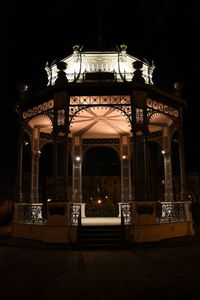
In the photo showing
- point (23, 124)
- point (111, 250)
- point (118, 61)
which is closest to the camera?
point (111, 250)

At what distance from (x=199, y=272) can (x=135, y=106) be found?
685 centimetres

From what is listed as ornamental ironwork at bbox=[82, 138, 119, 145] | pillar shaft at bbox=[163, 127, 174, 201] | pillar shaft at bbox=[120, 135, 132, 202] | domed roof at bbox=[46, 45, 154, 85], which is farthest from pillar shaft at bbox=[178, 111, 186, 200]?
ornamental ironwork at bbox=[82, 138, 119, 145]

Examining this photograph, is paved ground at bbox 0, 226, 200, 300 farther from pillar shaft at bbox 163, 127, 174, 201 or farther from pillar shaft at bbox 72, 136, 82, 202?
pillar shaft at bbox 72, 136, 82, 202

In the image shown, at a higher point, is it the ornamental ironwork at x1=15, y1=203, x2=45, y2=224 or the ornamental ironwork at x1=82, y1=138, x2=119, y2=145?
the ornamental ironwork at x1=82, y1=138, x2=119, y2=145

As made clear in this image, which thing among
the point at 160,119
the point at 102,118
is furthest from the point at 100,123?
the point at 160,119

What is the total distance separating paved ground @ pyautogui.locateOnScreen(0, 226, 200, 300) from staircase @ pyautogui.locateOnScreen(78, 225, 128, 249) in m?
0.53

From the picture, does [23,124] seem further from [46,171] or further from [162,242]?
[46,171]

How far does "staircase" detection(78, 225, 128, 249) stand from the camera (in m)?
10.6

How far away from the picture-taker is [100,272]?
6.98m

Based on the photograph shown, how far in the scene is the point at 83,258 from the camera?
8.78 meters

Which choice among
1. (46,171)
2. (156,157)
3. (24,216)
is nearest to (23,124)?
(24,216)

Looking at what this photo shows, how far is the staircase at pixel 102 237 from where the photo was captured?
1062 cm

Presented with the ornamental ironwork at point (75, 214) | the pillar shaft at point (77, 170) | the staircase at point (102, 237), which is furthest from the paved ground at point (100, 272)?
the pillar shaft at point (77, 170)

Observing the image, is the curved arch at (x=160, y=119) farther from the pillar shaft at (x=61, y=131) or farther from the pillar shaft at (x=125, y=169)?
the pillar shaft at (x=61, y=131)
